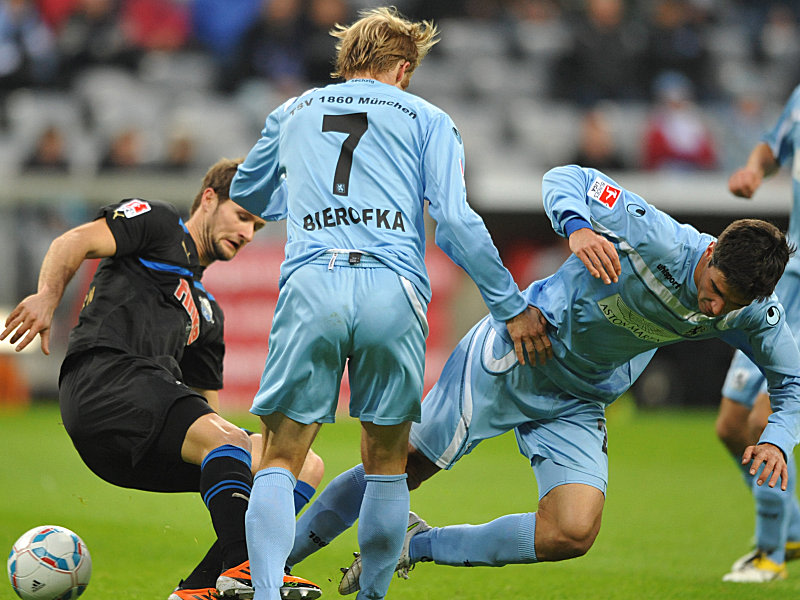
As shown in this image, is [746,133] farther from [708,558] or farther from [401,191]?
[401,191]

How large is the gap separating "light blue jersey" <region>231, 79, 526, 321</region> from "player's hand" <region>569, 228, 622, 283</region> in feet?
0.89

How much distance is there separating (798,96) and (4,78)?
12.7 meters

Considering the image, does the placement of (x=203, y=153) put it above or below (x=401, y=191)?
below

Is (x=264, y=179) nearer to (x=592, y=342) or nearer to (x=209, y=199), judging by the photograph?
(x=209, y=199)

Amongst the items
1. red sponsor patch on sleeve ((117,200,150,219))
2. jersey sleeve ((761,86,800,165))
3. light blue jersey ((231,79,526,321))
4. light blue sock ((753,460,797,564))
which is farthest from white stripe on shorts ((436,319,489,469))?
jersey sleeve ((761,86,800,165))

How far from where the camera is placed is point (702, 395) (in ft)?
50.5

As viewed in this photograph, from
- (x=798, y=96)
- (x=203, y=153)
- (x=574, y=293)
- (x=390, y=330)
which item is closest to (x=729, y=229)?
(x=574, y=293)

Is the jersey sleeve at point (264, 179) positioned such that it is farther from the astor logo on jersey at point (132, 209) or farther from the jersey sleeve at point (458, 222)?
the jersey sleeve at point (458, 222)

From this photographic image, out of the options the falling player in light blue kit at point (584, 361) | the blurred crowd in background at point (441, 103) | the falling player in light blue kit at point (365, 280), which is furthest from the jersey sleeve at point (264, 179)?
the blurred crowd in background at point (441, 103)

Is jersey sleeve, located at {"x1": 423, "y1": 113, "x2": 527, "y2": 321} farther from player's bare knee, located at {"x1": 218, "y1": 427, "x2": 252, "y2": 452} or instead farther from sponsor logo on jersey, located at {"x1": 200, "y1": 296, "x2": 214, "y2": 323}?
sponsor logo on jersey, located at {"x1": 200, "y1": 296, "x2": 214, "y2": 323}

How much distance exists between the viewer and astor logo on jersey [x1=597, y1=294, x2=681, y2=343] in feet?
13.9

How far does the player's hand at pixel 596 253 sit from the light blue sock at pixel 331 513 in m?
1.28

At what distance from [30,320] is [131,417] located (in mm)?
600

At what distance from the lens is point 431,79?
17219 mm
